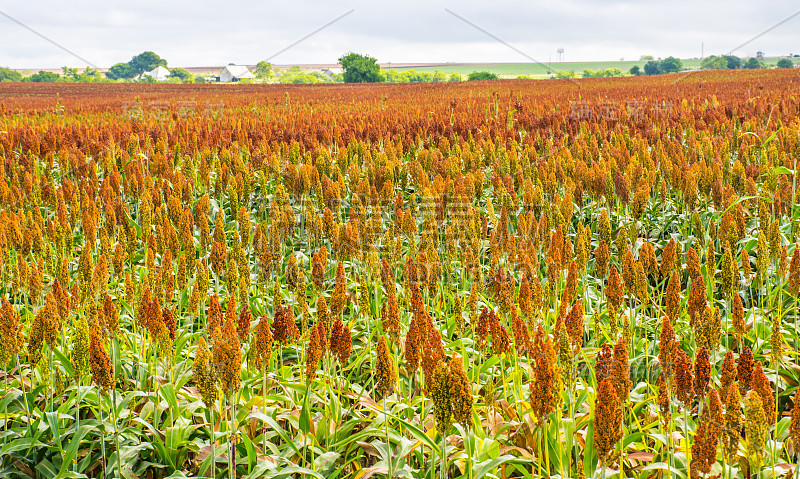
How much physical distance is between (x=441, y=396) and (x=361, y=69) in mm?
73417

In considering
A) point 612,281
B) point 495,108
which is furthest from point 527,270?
point 495,108

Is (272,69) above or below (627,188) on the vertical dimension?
above

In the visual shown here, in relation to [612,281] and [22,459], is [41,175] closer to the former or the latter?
[22,459]

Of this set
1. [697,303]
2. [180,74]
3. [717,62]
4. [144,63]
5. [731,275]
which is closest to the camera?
[697,303]

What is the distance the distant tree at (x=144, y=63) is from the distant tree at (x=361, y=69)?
81.7 m

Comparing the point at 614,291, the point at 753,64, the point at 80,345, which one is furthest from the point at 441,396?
the point at 753,64

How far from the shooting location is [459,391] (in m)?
1.69

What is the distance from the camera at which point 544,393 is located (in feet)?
5.78

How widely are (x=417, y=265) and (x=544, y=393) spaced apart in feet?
4.97

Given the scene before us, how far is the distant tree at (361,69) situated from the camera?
2847 inches

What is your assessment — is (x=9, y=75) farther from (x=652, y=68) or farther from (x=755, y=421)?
(x=755, y=421)

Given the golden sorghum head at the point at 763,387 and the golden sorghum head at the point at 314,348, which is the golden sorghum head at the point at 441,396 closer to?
the golden sorghum head at the point at 314,348

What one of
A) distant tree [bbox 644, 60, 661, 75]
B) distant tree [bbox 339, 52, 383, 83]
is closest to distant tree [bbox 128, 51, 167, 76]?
distant tree [bbox 339, 52, 383, 83]

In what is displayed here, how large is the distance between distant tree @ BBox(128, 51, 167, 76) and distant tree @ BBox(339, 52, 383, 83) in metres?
81.7
